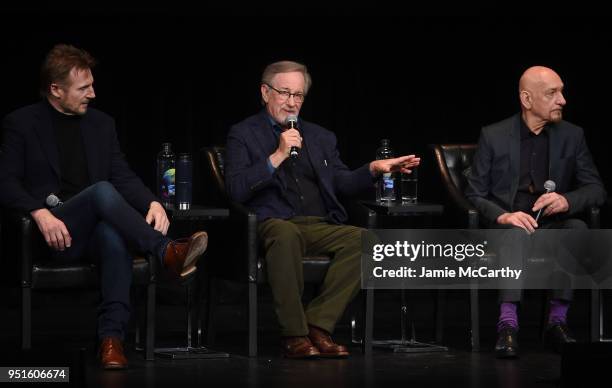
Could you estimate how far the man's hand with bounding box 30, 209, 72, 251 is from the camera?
15.7 ft

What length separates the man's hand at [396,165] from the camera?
5.14 meters

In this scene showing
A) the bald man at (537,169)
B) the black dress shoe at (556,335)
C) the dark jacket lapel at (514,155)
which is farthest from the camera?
the dark jacket lapel at (514,155)

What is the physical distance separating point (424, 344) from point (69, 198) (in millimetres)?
1577

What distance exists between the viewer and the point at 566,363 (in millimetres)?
3713

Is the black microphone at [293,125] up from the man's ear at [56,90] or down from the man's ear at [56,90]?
down

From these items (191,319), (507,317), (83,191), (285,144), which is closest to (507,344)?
(507,317)

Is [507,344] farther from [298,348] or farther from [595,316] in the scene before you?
[298,348]

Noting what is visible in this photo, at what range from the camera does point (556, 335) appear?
5328 millimetres

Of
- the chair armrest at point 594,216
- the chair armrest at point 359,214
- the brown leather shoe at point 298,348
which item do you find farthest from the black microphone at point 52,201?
the chair armrest at point 594,216

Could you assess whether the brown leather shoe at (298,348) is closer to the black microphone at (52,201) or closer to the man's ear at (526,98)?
the black microphone at (52,201)

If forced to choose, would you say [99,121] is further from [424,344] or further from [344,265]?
[424,344]

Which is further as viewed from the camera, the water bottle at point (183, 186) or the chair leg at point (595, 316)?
the chair leg at point (595, 316)

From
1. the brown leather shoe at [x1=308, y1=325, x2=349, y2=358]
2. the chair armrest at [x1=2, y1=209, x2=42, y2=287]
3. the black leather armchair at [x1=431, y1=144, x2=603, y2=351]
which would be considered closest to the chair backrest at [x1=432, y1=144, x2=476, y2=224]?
the black leather armchair at [x1=431, y1=144, x2=603, y2=351]

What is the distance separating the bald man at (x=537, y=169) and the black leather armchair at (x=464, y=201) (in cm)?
6
